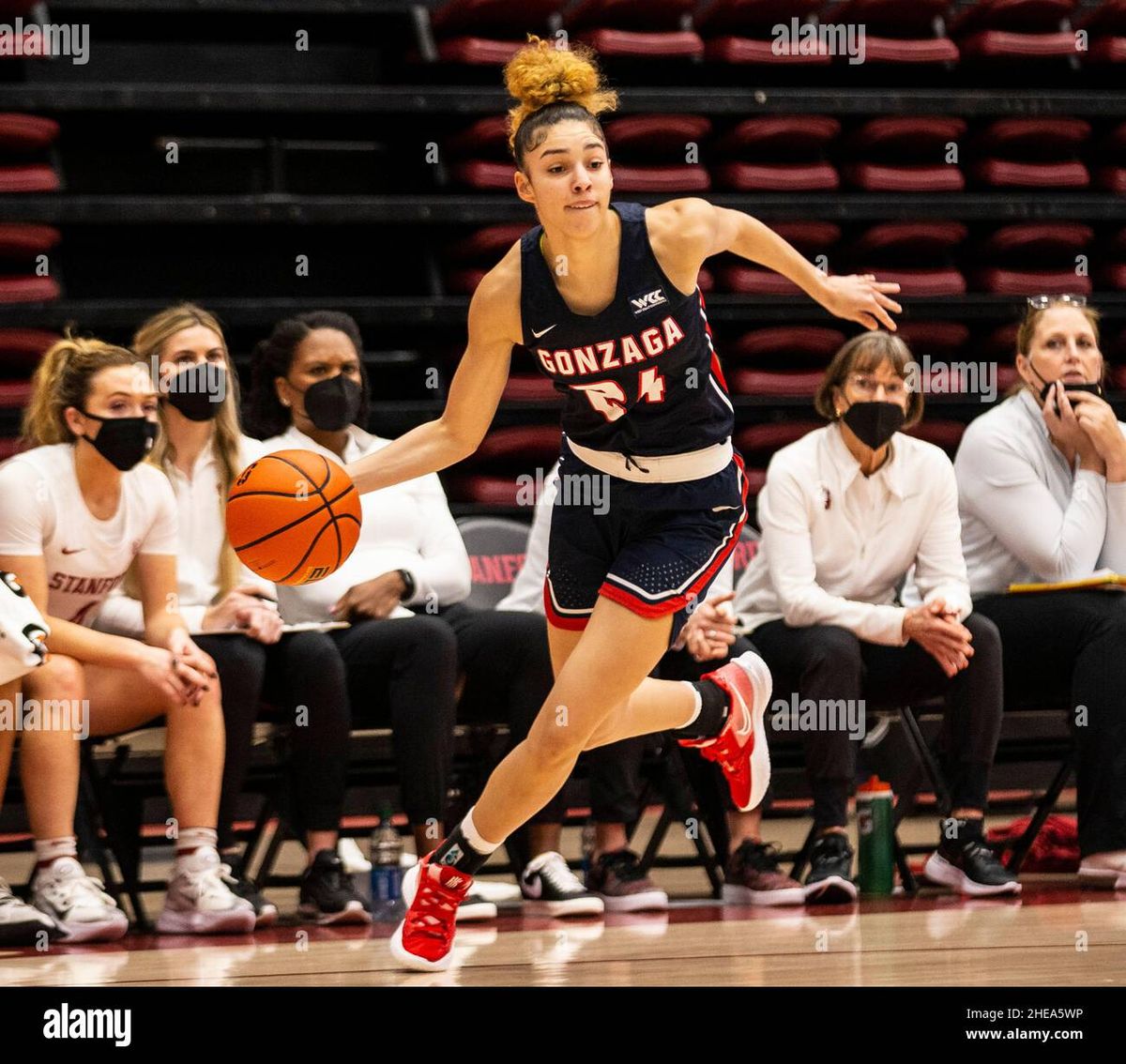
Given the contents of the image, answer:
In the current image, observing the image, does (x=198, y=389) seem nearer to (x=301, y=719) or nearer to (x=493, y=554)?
(x=301, y=719)

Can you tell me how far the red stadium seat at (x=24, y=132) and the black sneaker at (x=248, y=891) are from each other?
2.72 metres

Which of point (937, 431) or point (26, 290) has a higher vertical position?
point (26, 290)

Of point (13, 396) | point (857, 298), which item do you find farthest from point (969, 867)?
point (13, 396)

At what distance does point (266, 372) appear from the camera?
460 cm

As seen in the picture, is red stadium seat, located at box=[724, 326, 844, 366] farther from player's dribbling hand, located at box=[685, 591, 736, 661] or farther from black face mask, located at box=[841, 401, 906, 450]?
player's dribbling hand, located at box=[685, 591, 736, 661]

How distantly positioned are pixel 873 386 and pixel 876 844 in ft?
3.93

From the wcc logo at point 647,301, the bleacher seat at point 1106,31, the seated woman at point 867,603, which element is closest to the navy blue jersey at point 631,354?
the wcc logo at point 647,301

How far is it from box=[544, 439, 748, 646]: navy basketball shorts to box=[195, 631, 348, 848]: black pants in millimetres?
796

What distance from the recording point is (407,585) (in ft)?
14.3

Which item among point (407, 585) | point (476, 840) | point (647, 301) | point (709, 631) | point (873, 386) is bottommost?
point (476, 840)

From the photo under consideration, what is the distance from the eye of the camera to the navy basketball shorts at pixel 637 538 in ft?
10.5

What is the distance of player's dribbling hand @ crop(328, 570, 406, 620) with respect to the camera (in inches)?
169
